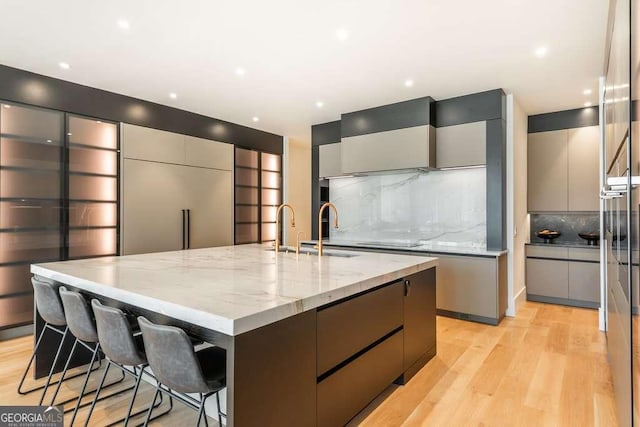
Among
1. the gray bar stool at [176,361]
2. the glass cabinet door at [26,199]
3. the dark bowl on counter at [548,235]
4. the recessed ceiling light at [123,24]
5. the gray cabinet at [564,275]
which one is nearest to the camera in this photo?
the gray bar stool at [176,361]

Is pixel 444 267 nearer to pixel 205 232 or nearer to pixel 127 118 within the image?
pixel 205 232

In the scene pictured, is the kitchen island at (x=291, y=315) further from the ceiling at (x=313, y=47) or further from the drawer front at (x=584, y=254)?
the drawer front at (x=584, y=254)

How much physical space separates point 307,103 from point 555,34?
2795 millimetres

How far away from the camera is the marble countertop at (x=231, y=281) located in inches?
55.4

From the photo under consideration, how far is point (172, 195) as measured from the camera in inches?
192

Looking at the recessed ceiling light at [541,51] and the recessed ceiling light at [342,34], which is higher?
the recessed ceiling light at [342,34]

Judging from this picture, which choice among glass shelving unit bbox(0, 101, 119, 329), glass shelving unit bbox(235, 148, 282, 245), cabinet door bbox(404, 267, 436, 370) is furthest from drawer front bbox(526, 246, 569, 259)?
glass shelving unit bbox(0, 101, 119, 329)

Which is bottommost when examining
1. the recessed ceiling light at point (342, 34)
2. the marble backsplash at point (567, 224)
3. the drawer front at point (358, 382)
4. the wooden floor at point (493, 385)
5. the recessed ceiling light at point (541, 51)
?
the wooden floor at point (493, 385)

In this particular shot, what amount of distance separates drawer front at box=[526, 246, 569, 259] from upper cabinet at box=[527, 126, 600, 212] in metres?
0.56

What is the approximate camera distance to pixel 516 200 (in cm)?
446

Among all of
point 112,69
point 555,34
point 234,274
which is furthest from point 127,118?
point 555,34

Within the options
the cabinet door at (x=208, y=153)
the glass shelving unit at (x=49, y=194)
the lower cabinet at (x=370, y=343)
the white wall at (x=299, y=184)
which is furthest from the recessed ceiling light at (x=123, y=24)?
the white wall at (x=299, y=184)

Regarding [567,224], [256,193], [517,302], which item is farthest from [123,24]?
[567,224]

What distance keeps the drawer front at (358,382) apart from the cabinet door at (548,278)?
3.43 m
